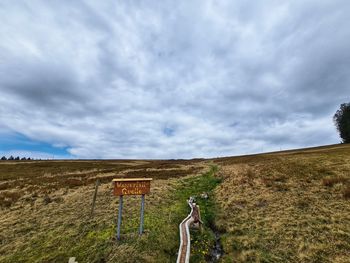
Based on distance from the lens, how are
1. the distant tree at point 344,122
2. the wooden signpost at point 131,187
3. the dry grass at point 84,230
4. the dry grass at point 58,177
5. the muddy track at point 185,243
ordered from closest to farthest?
the muddy track at point 185,243 < the dry grass at point 84,230 < the wooden signpost at point 131,187 < the dry grass at point 58,177 < the distant tree at point 344,122

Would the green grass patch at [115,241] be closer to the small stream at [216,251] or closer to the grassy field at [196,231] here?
the grassy field at [196,231]

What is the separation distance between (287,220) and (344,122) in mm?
100468

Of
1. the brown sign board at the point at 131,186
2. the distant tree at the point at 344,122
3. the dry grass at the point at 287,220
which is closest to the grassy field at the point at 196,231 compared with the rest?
the dry grass at the point at 287,220

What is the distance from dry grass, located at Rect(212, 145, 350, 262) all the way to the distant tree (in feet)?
279

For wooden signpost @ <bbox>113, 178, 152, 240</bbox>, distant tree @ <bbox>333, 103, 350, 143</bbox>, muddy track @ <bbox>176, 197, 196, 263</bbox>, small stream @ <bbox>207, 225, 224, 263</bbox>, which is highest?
distant tree @ <bbox>333, 103, 350, 143</bbox>

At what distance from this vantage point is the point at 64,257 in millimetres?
10477

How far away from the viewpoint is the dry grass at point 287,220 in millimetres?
10516

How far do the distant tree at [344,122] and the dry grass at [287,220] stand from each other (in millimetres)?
84993

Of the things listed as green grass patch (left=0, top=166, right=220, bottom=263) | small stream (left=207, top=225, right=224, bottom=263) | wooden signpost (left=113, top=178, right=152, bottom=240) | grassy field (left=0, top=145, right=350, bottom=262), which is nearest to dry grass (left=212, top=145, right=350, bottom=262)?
grassy field (left=0, top=145, right=350, bottom=262)

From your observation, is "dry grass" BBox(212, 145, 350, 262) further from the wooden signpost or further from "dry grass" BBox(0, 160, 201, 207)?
"dry grass" BBox(0, 160, 201, 207)

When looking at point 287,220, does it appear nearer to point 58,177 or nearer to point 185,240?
point 185,240

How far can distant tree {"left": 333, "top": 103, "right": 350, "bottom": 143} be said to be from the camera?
89250 millimetres

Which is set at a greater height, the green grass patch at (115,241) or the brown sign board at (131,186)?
the brown sign board at (131,186)

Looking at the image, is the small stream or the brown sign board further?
the brown sign board
